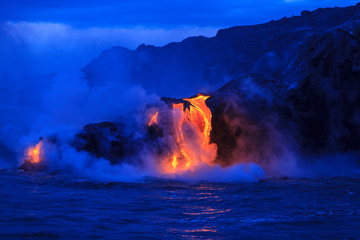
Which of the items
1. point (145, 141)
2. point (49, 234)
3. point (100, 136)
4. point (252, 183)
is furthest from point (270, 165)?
point (49, 234)

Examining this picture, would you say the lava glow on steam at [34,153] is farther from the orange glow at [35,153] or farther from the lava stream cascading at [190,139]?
the lava stream cascading at [190,139]

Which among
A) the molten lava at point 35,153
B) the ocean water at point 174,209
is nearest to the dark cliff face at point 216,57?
the ocean water at point 174,209

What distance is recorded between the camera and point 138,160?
18.4 metres

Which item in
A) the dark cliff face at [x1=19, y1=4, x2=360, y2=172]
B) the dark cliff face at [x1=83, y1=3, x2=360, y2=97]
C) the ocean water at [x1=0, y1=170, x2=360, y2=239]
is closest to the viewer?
the ocean water at [x1=0, y1=170, x2=360, y2=239]

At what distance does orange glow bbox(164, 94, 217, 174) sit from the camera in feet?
61.1

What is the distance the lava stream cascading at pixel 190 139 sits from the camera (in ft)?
61.0

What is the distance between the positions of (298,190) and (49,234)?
319 inches

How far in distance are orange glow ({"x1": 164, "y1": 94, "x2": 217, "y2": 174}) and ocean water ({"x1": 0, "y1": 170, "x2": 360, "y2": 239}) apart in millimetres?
2468

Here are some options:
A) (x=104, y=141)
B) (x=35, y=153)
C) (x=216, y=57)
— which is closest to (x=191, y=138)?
(x=104, y=141)

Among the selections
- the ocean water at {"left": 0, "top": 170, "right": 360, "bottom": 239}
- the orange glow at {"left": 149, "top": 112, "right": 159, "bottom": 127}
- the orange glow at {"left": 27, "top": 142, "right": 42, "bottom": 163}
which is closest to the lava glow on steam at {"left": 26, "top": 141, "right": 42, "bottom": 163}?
the orange glow at {"left": 27, "top": 142, "right": 42, "bottom": 163}

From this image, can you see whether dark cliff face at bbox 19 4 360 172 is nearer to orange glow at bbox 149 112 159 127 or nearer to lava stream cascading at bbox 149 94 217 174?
orange glow at bbox 149 112 159 127

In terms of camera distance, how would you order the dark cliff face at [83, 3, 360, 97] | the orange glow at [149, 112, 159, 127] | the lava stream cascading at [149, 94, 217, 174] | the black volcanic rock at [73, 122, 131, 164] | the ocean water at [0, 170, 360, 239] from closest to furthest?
the ocean water at [0, 170, 360, 239], the black volcanic rock at [73, 122, 131, 164], the lava stream cascading at [149, 94, 217, 174], the orange glow at [149, 112, 159, 127], the dark cliff face at [83, 3, 360, 97]

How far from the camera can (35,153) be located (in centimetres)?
1820

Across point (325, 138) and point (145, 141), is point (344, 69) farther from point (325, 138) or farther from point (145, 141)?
point (145, 141)
